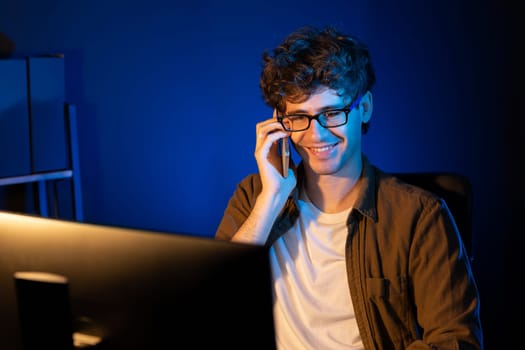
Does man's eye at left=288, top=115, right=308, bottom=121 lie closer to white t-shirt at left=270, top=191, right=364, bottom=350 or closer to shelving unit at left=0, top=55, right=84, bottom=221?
white t-shirt at left=270, top=191, right=364, bottom=350

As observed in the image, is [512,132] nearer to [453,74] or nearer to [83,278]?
[453,74]

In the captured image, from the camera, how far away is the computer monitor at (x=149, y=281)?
0.65 metres

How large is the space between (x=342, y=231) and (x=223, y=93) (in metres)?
1.14

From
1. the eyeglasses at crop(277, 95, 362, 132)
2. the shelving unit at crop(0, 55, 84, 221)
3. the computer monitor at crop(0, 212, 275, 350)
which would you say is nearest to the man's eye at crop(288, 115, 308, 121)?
the eyeglasses at crop(277, 95, 362, 132)

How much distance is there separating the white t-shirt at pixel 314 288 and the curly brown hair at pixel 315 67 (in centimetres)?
30

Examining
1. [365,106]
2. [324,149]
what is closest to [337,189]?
[324,149]

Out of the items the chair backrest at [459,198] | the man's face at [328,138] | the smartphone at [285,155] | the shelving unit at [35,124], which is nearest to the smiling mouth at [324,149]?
the man's face at [328,138]

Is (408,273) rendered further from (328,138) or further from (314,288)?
(328,138)

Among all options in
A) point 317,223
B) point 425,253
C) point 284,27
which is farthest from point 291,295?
point 284,27

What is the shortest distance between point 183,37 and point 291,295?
4.56ft

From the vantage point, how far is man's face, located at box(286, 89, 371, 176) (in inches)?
54.9

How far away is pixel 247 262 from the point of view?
646 mm

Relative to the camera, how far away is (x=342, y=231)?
141 centimetres

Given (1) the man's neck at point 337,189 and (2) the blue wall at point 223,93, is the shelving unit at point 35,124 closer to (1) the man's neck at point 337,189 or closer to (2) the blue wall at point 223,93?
(2) the blue wall at point 223,93
